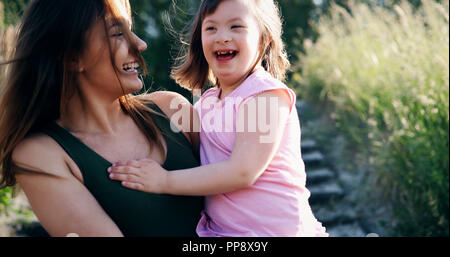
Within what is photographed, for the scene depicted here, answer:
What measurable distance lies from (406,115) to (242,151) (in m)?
2.92

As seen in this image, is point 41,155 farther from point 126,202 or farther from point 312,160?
point 312,160

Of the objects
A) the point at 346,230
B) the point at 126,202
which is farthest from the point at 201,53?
the point at 346,230

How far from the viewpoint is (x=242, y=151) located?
1824mm

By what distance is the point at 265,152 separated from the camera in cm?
183

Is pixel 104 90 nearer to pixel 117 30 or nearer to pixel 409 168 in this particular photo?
pixel 117 30

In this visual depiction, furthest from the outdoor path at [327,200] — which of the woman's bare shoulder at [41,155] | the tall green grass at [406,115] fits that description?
the woman's bare shoulder at [41,155]

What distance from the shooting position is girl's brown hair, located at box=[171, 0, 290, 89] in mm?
2193

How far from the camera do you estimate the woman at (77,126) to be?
1.63 m

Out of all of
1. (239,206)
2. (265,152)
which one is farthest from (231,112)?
(239,206)

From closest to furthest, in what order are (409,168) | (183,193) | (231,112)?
(183,193), (231,112), (409,168)

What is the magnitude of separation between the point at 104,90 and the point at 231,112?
564mm

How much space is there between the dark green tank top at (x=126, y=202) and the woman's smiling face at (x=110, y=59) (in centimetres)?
26

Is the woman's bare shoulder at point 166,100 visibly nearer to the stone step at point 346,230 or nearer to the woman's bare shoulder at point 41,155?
the woman's bare shoulder at point 41,155

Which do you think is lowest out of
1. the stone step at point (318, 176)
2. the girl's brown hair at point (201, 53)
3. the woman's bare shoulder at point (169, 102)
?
the stone step at point (318, 176)
